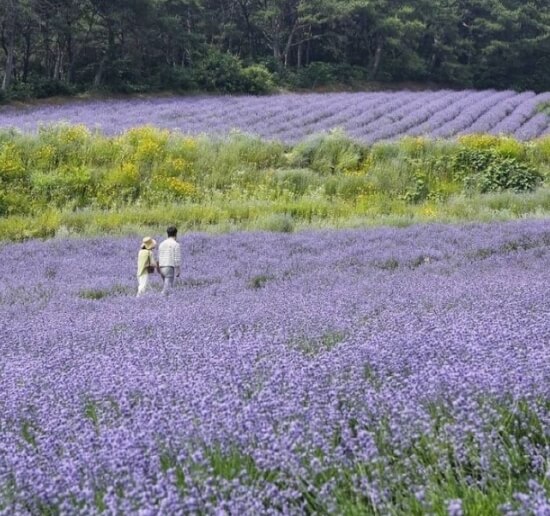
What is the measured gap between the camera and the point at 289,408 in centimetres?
272

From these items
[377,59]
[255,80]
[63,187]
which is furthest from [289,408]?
[377,59]

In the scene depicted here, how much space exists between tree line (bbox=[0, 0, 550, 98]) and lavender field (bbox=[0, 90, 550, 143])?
356cm

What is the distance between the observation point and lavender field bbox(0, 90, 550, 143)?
64.3 feet

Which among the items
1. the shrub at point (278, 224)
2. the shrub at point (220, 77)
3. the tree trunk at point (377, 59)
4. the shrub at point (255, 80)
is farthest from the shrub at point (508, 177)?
the tree trunk at point (377, 59)

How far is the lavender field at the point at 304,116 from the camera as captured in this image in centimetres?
1961

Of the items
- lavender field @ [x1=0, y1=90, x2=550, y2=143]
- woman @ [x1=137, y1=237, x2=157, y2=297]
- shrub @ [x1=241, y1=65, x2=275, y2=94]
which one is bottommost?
woman @ [x1=137, y1=237, x2=157, y2=297]

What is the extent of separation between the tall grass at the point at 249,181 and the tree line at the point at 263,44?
425 inches

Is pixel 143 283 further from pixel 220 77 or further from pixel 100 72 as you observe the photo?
pixel 220 77

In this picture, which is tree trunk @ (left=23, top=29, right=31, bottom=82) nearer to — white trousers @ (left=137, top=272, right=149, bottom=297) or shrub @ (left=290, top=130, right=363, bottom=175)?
shrub @ (left=290, top=130, right=363, bottom=175)

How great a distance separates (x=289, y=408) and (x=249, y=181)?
13.1 metres

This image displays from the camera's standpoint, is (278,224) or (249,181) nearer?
(278,224)

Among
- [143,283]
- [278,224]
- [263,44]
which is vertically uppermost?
[263,44]

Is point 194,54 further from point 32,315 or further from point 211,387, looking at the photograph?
point 211,387

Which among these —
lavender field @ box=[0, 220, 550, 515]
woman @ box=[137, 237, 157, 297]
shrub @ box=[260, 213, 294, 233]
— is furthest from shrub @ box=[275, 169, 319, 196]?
lavender field @ box=[0, 220, 550, 515]
